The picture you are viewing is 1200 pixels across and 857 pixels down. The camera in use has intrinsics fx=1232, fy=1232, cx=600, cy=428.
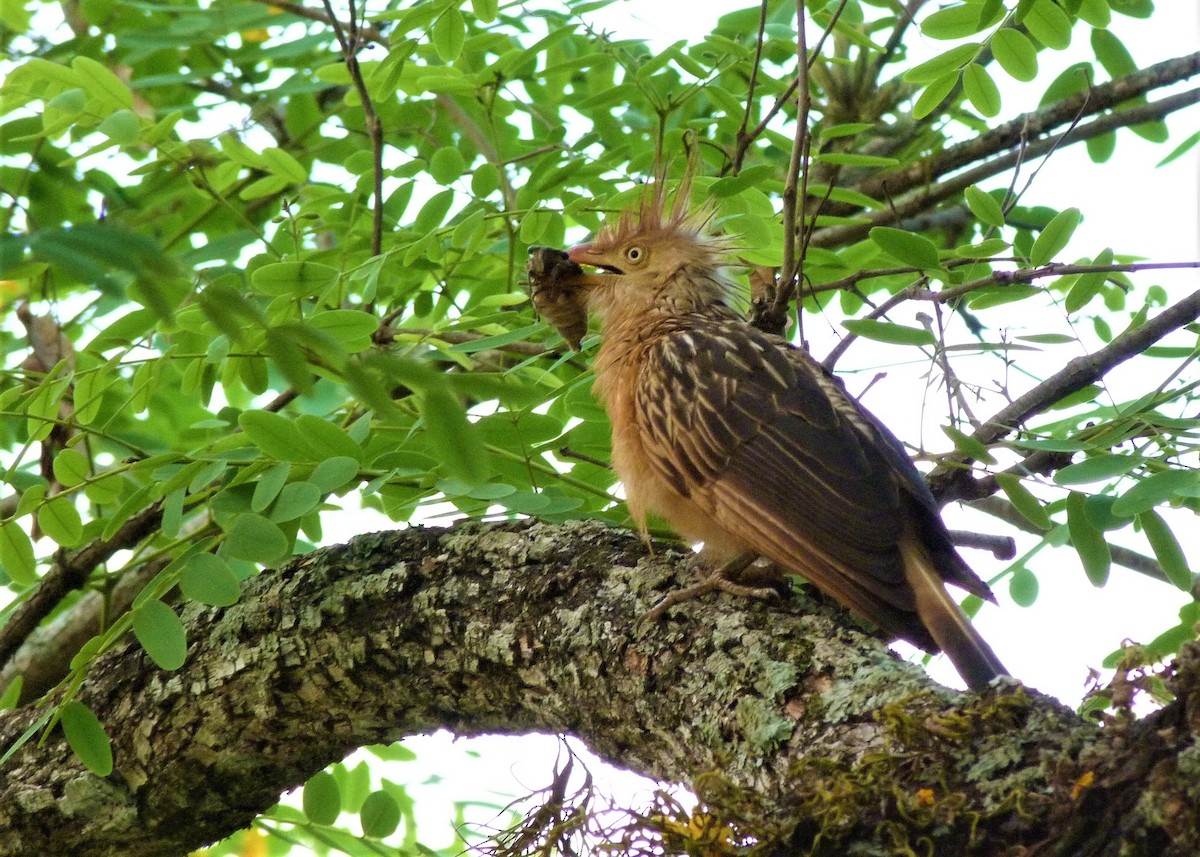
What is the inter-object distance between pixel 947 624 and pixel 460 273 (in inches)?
97.4

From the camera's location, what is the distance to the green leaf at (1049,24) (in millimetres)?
3746

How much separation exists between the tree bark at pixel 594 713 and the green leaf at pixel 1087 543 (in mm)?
685

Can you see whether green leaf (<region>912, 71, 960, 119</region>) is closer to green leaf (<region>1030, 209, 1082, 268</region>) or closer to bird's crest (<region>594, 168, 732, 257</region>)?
green leaf (<region>1030, 209, 1082, 268</region>)

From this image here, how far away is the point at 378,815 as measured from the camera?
3.76 metres

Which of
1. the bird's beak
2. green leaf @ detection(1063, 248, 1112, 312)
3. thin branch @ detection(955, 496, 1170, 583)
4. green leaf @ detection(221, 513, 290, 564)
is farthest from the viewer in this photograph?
the bird's beak

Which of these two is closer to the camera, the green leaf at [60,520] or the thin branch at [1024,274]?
Answer: the thin branch at [1024,274]

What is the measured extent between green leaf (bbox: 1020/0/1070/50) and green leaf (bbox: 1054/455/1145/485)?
59.0 inches

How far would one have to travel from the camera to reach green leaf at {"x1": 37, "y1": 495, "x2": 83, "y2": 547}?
11.0ft

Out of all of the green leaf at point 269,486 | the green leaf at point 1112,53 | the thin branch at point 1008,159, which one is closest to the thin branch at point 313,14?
the thin branch at point 1008,159

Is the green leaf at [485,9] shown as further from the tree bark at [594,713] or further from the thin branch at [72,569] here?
the thin branch at [72,569]

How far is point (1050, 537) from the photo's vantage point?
3.82 m

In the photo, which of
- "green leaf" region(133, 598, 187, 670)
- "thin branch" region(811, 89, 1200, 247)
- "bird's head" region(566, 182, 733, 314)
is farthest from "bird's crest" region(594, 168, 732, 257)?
"green leaf" region(133, 598, 187, 670)

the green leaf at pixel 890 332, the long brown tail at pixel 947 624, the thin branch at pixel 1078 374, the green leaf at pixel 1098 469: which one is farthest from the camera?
the green leaf at pixel 890 332

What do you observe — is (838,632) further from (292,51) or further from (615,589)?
(292,51)
